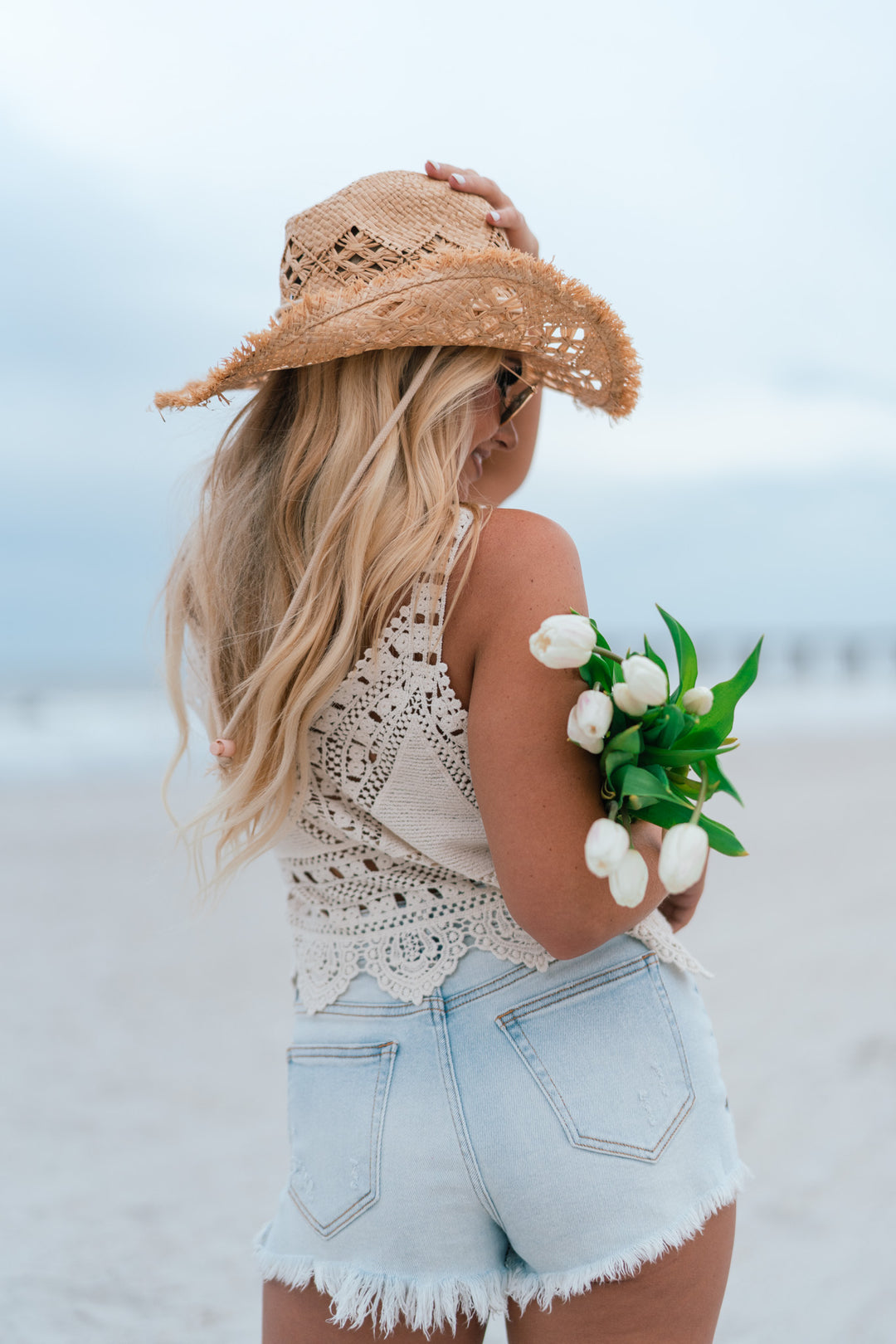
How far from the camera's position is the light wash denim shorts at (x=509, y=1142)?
52.7 inches

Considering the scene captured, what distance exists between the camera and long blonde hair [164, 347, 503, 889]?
4.54 feet

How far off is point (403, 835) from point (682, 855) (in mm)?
448

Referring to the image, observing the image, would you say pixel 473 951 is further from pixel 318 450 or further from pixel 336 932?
pixel 318 450

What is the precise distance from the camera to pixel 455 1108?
4.50ft

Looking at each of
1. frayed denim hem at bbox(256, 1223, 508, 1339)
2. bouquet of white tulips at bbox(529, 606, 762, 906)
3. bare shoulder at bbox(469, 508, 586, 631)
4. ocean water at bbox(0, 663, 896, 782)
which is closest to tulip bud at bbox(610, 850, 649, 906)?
bouquet of white tulips at bbox(529, 606, 762, 906)

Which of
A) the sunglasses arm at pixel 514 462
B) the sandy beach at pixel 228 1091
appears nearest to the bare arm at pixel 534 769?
the sunglasses arm at pixel 514 462

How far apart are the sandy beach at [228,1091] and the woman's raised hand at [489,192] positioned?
3.78 feet

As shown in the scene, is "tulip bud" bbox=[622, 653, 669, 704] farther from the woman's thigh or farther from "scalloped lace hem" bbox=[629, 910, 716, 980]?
the woman's thigh

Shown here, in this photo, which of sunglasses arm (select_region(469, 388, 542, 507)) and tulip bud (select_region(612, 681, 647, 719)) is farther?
sunglasses arm (select_region(469, 388, 542, 507))

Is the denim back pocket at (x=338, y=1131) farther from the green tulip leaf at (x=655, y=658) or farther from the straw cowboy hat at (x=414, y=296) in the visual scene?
the straw cowboy hat at (x=414, y=296)

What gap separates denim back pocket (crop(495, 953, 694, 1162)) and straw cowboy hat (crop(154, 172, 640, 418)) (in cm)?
90

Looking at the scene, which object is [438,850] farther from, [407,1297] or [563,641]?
[407,1297]

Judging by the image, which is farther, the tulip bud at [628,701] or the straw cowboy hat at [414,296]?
the straw cowboy hat at [414,296]

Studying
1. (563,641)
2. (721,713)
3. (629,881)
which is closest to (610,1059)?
(629,881)
